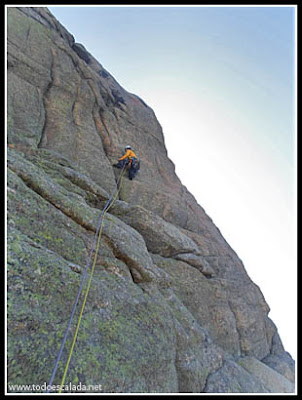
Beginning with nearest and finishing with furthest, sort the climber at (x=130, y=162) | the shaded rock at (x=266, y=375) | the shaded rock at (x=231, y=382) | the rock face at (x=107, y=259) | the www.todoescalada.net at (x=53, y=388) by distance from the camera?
1. the www.todoescalada.net at (x=53, y=388)
2. the rock face at (x=107, y=259)
3. the shaded rock at (x=231, y=382)
4. the shaded rock at (x=266, y=375)
5. the climber at (x=130, y=162)

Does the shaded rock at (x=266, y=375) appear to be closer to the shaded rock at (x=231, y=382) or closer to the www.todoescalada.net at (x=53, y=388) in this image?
the shaded rock at (x=231, y=382)

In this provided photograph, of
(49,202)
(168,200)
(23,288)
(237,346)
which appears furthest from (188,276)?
(23,288)

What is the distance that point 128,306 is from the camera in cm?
606

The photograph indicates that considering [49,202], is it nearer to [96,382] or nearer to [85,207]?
[85,207]

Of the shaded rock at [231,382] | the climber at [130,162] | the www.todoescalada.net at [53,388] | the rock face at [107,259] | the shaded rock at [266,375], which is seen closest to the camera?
the www.todoescalada.net at [53,388]

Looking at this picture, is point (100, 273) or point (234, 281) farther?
point (234, 281)

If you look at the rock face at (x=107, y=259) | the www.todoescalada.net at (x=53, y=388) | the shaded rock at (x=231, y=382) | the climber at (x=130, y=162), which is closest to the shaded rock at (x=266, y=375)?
the rock face at (x=107, y=259)

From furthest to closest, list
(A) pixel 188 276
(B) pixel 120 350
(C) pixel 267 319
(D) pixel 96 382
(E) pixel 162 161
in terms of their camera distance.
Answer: (E) pixel 162 161
(C) pixel 267 319
(A) pixel 188 276
(B) pixel 120 350
(D) pixel 96 382

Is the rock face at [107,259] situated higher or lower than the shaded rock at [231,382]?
higher

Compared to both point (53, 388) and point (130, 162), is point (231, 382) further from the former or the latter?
point (130, 162)

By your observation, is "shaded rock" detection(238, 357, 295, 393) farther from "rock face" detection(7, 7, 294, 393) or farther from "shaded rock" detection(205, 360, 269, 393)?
"shaded rock" detection(205, 360, 269, 393)

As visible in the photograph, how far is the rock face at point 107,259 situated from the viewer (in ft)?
15.0

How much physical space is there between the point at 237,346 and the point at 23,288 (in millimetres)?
10189

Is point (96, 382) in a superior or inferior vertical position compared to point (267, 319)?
superior
